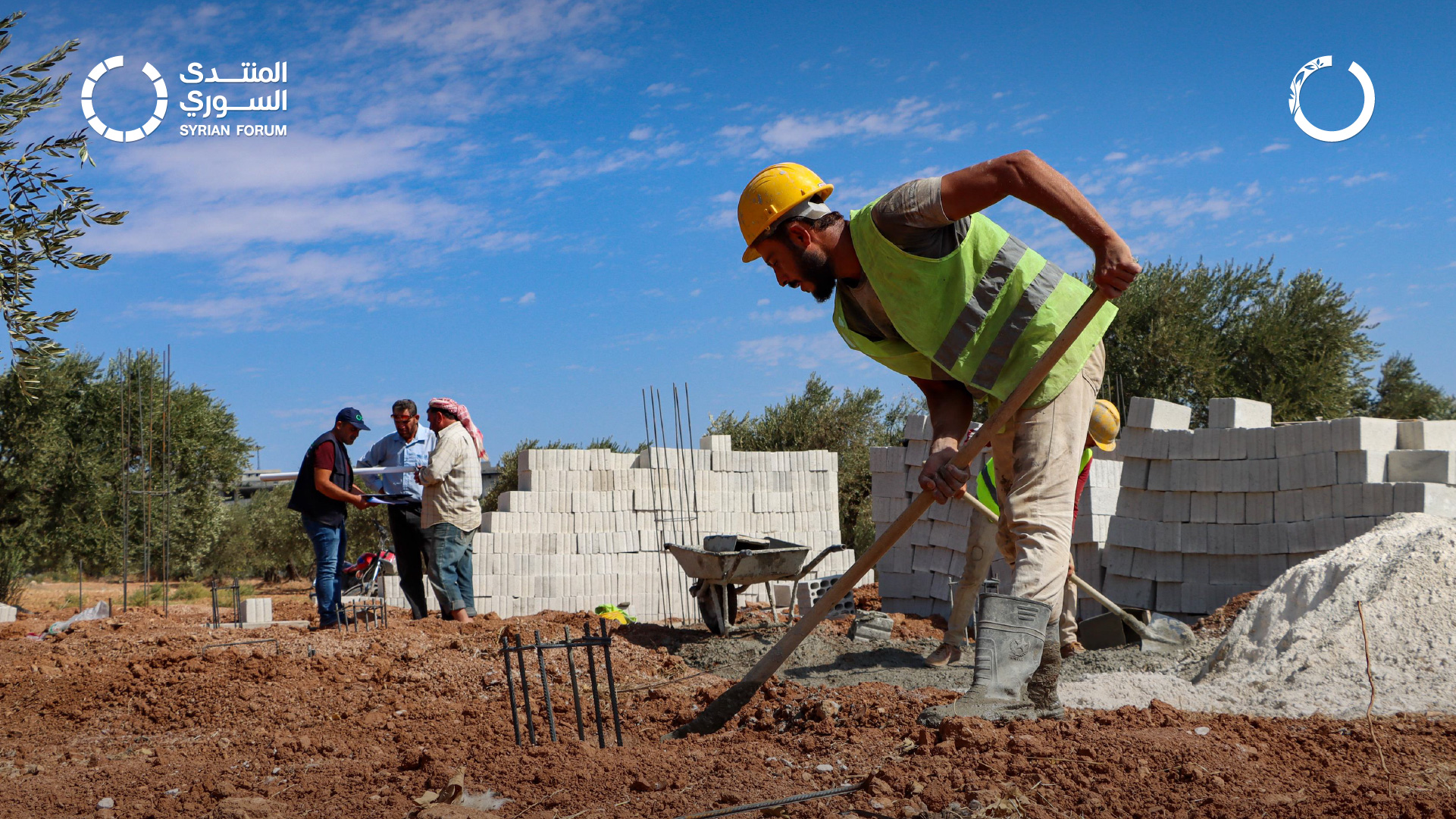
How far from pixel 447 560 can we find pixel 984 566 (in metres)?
3.41

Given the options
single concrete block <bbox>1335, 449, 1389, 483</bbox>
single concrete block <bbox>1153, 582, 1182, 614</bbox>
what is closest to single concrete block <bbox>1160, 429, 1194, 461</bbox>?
single concrete block <bbox>1153, 582, 1182, 614</bbox>

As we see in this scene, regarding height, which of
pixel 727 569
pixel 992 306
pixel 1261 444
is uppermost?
pixel 992 306

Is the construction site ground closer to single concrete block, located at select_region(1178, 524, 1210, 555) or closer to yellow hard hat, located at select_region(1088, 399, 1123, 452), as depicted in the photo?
yellow hard hat, located at select_region(1088, 399, 1123, 452)

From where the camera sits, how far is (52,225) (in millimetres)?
5383

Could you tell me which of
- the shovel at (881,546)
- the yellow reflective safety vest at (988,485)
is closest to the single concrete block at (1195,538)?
the yellow reflective safety vest at (988,485)

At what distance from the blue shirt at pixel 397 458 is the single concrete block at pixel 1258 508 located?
18.7ft

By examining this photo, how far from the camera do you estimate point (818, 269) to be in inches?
124

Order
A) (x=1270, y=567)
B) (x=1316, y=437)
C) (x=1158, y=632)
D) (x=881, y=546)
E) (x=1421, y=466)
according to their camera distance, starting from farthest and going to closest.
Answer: (x=1270, y=567) → (x=1316, y=437) → (x=1421, y=466) → (x=1158, y=632) → (x=881, y=546)

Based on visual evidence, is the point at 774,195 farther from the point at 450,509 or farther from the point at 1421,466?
the point at 1421,466

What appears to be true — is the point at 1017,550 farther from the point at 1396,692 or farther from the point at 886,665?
the point at 886,665

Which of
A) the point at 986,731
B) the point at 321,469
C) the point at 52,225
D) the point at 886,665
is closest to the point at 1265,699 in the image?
the point at 986,731

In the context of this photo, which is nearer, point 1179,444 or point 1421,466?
point 1421,466

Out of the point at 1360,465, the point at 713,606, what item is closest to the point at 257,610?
the point at 713,606

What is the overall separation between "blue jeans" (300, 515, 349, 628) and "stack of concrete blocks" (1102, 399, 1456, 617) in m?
5.43
